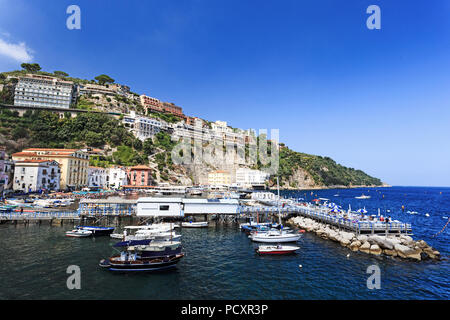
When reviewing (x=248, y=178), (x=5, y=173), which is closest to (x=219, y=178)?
(x=248, y=178)

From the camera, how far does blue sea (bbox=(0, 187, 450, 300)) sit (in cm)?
2023

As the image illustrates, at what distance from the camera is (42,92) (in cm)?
12838

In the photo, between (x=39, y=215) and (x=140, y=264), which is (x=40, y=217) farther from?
(x=140, y=264)

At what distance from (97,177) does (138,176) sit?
1677 centimetres

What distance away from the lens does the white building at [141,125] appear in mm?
136250

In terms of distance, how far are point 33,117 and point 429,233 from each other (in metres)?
157

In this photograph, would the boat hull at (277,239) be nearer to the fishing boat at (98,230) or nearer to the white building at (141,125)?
the fishing boat at (98,230)

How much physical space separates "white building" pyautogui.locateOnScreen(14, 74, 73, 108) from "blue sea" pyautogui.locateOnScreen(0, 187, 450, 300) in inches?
4880

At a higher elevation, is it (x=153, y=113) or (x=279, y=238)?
(x=153, y=113)

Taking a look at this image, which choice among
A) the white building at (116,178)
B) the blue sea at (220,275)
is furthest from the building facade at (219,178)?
the blue sea at (220,275)
